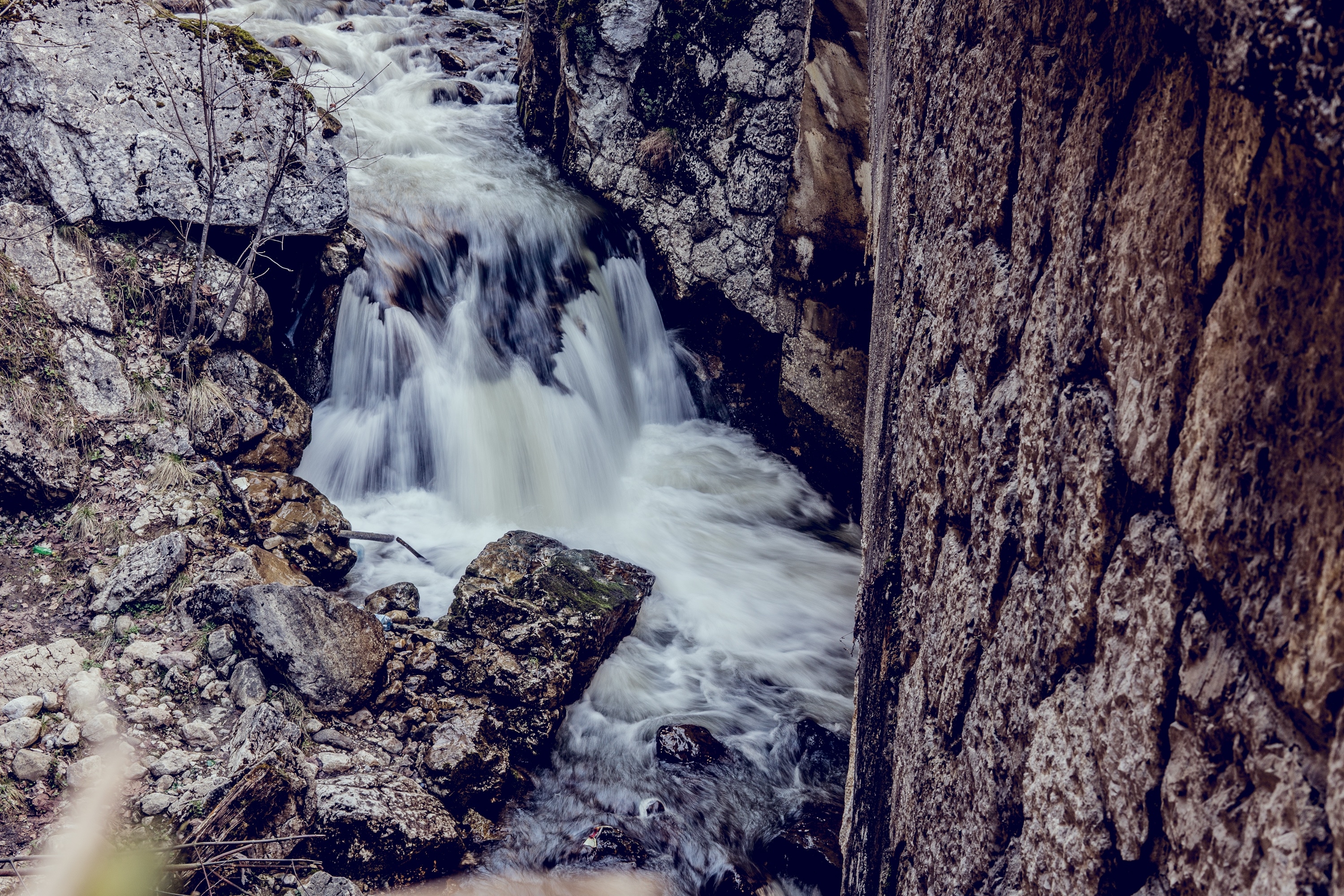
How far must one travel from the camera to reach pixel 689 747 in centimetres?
411

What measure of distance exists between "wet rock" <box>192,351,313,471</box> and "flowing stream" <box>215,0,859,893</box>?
35cm

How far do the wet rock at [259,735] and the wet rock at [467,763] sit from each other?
0.62 m

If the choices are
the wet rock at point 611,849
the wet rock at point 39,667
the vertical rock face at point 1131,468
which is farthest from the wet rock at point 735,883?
the wet rock at point 39,667

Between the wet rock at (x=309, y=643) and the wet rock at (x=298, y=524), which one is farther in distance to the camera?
the wet rock at (x=298, y=524)

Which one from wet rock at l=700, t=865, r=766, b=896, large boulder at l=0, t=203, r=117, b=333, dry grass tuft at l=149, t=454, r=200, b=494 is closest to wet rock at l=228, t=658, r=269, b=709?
dry grass tuft at l=149, t=454, r=200, b=494

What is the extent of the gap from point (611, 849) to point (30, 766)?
240cm

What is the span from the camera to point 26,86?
4477 millimetres

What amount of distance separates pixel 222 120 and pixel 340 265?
119cm

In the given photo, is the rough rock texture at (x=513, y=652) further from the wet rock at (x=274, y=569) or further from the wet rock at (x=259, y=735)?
the wet rock at (x=274, y=569)

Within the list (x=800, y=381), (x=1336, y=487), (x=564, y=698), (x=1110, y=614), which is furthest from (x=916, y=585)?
(x=800, y=381)

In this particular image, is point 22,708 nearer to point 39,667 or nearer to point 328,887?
point 39,667

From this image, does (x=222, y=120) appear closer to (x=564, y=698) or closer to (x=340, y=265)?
(x=340, y=265)

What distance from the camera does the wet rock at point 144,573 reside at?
3676mm

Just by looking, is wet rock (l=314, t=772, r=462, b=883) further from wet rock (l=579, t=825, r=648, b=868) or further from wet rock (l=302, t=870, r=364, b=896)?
wet rock (l=579, t=825, r=648, b=868)
